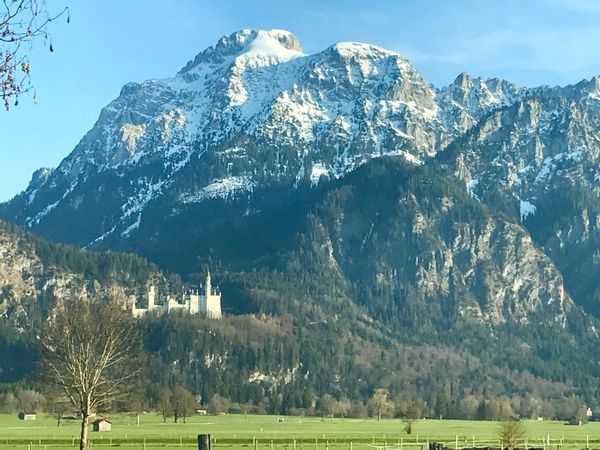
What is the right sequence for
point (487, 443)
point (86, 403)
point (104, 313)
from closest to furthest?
point (86, 403) < point (104, 313) < point (487, 443)

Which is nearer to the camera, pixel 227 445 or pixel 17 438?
pixel 227 445

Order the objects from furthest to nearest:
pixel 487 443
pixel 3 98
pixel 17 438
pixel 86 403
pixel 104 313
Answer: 1. pixel 17 438
2. pixel 487 443
3. pixel 104 313
4. pixel 86 403
5. pixel 3 98

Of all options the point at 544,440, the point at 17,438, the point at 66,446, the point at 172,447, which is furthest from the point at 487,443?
the point at 17,438

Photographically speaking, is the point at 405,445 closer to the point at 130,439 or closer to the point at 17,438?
the point at 130,439

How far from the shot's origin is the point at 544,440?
6373 inches

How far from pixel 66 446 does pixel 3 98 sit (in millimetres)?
109886

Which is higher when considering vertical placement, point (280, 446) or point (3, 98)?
point (3, 98)

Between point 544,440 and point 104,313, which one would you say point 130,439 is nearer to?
point 104,313

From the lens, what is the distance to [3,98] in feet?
149

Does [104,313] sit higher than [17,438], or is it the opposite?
[104,313]

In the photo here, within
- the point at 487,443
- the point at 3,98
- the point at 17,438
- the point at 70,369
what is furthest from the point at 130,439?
the point at 3,98

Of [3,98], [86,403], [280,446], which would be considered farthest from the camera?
[280,446]

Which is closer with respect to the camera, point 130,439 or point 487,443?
point 487,443

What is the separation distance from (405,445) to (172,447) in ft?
93.5
